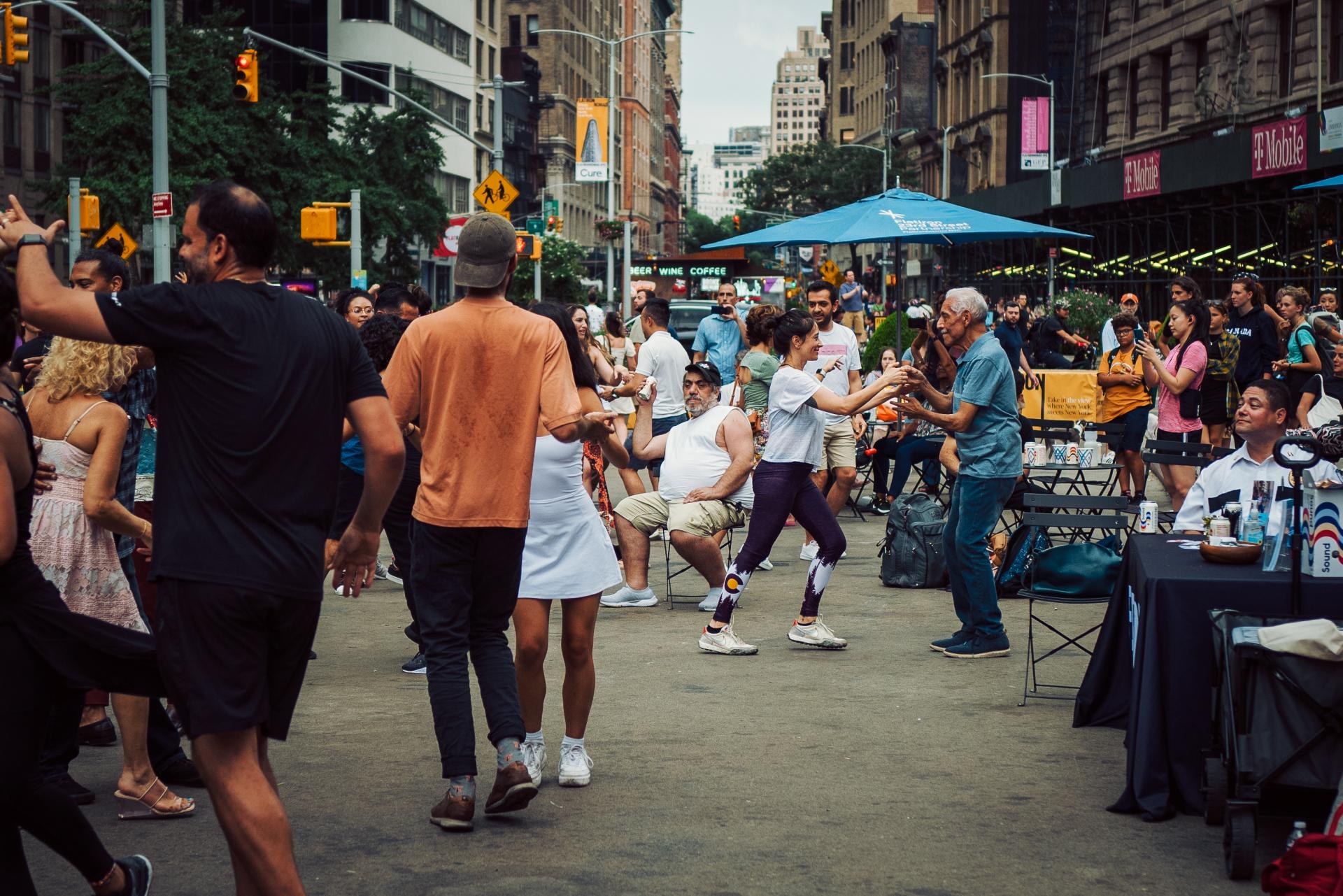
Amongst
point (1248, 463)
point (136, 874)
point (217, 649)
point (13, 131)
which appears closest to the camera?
point (217, 649)

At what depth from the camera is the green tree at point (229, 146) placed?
40.4 m

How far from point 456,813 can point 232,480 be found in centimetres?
195

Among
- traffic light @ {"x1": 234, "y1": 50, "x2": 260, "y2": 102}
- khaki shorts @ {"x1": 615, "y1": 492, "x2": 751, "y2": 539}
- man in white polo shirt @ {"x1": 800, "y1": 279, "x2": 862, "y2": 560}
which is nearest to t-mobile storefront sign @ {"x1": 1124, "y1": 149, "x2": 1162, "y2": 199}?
traffic light @ {"x1": 234, "y1": 50, "x2": 260, "y2": 102}

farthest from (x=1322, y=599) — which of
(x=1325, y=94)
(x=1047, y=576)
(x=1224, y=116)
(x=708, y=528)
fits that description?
(x=1224, y=116)

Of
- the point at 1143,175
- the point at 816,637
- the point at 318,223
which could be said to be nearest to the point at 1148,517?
the point at 816,637

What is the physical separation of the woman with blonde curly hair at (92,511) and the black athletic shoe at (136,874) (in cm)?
114

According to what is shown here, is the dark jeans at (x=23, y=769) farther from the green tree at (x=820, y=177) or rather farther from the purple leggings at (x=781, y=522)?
the green tree at (x=820, y=177)

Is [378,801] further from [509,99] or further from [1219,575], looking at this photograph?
[509,99]

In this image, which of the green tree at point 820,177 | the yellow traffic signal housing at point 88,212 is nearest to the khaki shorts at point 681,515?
the yellow traffic signal housing at point 88,212

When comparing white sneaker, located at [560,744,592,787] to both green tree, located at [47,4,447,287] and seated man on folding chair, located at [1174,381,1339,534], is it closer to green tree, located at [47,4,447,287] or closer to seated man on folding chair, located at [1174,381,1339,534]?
seated man on folding chair, located at [1174,381,1339,534]

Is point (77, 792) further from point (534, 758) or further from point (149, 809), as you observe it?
point (534, 758)

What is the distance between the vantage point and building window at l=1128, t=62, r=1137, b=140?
4609 centimetres

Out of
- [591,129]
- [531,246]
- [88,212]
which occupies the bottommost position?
[531,246]

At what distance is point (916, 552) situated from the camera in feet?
37.0
